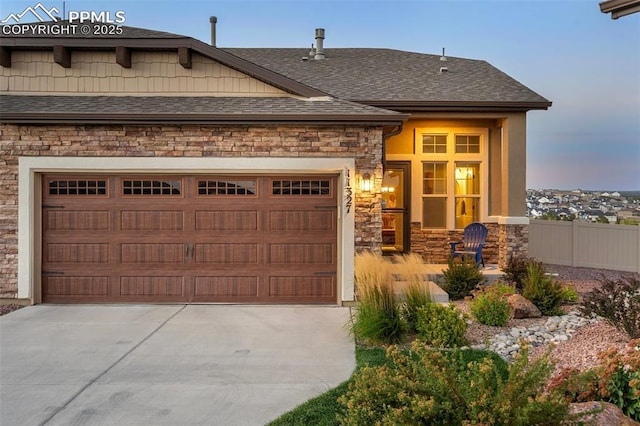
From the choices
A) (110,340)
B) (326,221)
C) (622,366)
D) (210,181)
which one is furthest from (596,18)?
(110,340)

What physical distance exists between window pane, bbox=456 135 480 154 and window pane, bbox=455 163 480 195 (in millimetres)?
326

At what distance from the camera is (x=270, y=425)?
13.7ft

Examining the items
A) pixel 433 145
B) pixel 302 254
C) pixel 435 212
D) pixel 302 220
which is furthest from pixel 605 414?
pixel 433 145

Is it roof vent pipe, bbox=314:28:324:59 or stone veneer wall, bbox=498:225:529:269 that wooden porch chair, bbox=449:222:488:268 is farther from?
roof vent pipe, bbox=314:28:324:59

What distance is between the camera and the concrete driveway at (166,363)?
4.56 m

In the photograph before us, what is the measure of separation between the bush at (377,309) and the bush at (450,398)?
2.96 meters

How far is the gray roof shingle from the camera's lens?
37.6 ft

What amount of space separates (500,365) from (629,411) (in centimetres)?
165

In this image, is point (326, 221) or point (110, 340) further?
point (326, 221)

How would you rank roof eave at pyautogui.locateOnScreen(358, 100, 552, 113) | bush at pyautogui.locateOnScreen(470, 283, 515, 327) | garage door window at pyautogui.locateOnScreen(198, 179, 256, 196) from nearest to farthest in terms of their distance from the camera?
bush at pyautogui.locateOnScreen(470, 283, 515, 327) < garage door window at pyautogui.locateOnScreen(198, 179, 256, 196) < roof eave at pyautogui.locateOnScreen(358, 100, 552, 113)

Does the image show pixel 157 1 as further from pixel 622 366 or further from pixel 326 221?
pixel 622 366

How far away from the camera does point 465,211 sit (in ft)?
41.0

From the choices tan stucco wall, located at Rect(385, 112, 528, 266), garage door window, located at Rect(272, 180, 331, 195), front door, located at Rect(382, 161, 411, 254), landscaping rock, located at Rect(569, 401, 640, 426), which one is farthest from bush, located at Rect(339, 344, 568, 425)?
front door, located at Rect(382, 161, 411, 254)

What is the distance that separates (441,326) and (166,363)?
348 cm
